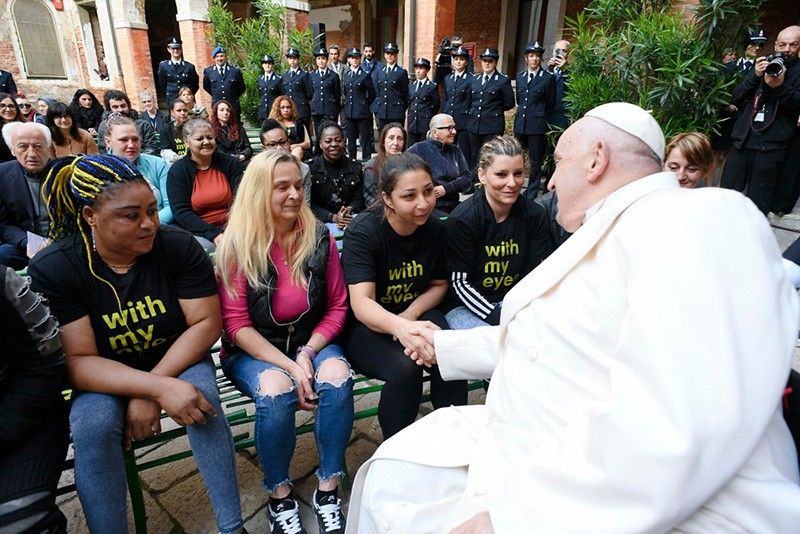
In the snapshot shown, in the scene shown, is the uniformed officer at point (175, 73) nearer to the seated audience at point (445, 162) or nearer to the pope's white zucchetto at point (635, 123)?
the seated audience at point (445, 162)

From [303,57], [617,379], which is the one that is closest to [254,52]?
[303,57]

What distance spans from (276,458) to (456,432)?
874 mm

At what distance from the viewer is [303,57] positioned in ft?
39.4

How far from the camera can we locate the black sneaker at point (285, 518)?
1.98 metres

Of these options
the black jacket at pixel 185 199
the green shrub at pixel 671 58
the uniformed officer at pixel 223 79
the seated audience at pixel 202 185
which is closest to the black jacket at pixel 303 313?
the seated audience at pixel 202 185

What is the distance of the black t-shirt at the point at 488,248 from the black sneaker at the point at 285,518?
4.26ft

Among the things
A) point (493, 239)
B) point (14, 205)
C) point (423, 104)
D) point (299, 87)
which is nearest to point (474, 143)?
point (423, 104)

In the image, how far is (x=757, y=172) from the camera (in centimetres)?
499

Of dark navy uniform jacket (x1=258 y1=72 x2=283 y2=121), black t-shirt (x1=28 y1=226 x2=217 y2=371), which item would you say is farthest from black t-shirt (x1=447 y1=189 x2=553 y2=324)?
dark navy uniform jacket (x1=258 y1=72 x2=283 y2=121)

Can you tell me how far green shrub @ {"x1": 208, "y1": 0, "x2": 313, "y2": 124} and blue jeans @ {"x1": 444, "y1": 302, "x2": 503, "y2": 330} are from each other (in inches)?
438

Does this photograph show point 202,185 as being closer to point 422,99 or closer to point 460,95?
point 460,95

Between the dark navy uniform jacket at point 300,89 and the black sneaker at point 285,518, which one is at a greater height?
the dark navy uniform jacket at point 300,89

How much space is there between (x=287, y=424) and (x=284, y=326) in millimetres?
492

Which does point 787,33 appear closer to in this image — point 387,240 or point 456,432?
point 387,240
